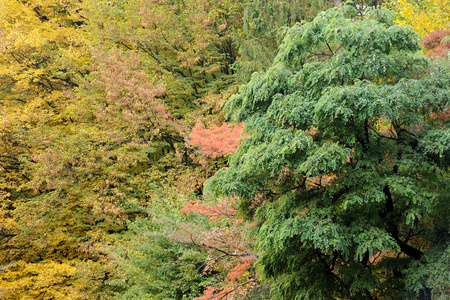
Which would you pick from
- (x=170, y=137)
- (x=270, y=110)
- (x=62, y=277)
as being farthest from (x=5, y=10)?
(x=270, y=110)

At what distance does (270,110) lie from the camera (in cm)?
575

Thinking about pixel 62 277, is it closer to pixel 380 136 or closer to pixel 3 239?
pixel 3 239

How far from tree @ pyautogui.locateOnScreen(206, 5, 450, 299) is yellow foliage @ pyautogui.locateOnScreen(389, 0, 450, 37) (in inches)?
201

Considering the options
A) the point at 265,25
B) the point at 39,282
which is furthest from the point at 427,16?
the point at 39,282

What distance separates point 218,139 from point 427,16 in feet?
22.0

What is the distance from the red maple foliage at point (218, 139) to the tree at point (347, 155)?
332 centimetres

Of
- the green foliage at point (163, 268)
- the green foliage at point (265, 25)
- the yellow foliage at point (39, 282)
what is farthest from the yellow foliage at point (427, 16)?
the yellow foliage at point (39, 282)

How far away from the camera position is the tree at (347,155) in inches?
197

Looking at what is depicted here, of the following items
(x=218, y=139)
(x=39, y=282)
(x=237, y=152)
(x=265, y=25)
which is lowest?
(x=39, y=282)

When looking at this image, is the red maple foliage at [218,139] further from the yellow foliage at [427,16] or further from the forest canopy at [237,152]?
the yellow foliage at [427,16]

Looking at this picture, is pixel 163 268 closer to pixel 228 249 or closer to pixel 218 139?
pixel 228 249

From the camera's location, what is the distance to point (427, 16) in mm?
10562

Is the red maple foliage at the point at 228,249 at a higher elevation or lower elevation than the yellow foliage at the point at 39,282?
higher

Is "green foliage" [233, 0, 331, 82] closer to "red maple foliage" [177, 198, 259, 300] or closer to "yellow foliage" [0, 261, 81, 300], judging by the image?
"red maple foliage" [177, 198, 259, 300]
